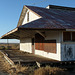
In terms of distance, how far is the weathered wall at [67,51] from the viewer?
1084 cm

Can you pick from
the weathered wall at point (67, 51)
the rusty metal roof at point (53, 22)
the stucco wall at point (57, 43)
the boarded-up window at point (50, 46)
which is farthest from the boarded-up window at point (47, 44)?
the rusty metal roof at point (53, 22)

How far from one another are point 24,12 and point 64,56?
10.9 m

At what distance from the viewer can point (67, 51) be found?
10930 millimetres

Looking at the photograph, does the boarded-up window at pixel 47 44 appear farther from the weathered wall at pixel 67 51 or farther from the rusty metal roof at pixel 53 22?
the rusty metal roof at pixel 53 22

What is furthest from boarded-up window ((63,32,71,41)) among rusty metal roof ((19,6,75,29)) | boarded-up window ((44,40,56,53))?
boarded-up window ((44,40,56,53))

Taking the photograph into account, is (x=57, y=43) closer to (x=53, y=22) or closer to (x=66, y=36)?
(x=66, y=36)

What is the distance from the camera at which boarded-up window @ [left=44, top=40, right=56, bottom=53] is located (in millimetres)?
11680

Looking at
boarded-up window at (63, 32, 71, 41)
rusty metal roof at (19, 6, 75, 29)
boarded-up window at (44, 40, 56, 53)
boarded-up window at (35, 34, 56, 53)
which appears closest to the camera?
rusty metal roof at (19, 6, 75, 29)

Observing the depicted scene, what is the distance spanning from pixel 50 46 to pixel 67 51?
1.83 m

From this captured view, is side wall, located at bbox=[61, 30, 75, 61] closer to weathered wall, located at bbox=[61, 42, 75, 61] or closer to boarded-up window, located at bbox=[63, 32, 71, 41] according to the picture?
Answer: weathered wall, located at bbox=[61, 42, 75, 61]

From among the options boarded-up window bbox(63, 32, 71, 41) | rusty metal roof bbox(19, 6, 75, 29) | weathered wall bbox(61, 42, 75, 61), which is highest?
rusty metal roof bbox(19, 6, 75, 29)

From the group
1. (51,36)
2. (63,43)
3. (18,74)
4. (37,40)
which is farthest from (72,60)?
(37,40)

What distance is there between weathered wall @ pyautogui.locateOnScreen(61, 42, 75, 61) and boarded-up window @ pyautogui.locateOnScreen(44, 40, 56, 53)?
3.20ft

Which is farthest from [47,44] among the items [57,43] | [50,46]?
[57,43]
